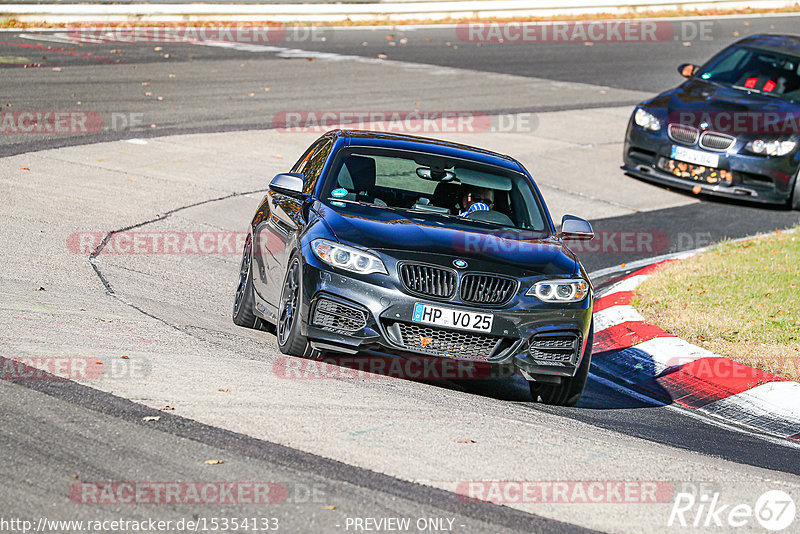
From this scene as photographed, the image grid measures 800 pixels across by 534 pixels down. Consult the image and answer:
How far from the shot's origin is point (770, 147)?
572 inches

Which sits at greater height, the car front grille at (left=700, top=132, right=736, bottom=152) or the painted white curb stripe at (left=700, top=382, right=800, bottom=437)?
the car front grille at (left=700, top=132, right=736, bottom=152)

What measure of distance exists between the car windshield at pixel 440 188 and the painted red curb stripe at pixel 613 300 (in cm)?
214

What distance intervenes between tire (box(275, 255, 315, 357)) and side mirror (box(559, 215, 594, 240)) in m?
1.92

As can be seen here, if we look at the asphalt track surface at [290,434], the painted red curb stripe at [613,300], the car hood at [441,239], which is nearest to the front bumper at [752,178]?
the asphalt track surface at [290,434]

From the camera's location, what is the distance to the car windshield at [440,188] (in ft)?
26.5

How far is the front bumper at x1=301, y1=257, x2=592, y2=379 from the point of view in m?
6.82

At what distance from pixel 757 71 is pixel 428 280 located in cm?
1087
